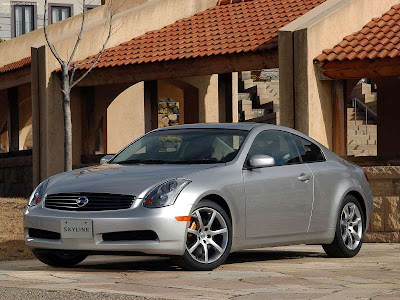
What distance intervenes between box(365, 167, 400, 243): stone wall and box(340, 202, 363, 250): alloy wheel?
274 centimetres

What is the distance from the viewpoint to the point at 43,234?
1030 centimetres

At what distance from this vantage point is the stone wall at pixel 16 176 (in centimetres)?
2775

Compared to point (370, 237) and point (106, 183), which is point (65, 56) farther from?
point (106, 183)

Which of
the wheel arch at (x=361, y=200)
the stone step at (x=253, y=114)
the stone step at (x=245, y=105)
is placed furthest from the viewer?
the stone step at (x=245, y=105)

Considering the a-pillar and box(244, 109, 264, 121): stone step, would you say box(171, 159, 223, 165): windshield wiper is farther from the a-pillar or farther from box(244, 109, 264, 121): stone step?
box(244, 109, 264, 121): stone step

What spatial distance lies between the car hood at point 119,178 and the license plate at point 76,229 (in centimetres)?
31

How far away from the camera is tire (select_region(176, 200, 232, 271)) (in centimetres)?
1002

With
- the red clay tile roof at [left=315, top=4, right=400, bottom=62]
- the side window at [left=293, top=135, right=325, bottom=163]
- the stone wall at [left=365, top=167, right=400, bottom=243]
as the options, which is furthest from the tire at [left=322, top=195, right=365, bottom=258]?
the red clay tile roof at [left=315, top=4, right=400, bottom=62]

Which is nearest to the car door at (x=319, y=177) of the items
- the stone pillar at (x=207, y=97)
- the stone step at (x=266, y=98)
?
the stone pillar at (x=207, y=97)

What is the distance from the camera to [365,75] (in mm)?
20891

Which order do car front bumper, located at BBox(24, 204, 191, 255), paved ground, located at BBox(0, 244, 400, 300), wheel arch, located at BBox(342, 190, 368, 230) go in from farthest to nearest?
1. wheel arch, located at BBox(342, 190, 368, 230)
2. car front bumper, located at BBox(24, 204, 191, 255)
3. paved ground, located at BBox(0, 244, 400, 300)

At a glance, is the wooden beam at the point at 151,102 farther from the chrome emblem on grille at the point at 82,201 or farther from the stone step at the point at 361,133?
the chrome emblem on grille at the point at 82,201

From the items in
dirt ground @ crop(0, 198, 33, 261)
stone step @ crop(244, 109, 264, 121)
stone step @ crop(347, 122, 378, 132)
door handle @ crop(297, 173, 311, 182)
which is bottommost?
dirt ground @ crop(0, 198, 33, 261)

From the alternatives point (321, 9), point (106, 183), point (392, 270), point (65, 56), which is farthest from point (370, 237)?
point (65, 56)
